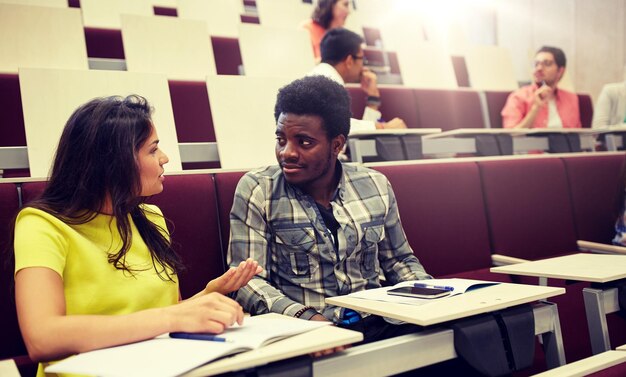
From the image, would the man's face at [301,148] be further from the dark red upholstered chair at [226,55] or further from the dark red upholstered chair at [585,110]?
the dark red upholstered chair at [585,110]

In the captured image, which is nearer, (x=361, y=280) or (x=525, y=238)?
(x=361, y=280)

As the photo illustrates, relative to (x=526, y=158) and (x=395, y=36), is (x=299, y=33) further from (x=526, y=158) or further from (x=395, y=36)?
(x=526, y=158)

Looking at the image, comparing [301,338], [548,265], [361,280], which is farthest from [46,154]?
[548,265]

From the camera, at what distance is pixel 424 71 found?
7.17ft

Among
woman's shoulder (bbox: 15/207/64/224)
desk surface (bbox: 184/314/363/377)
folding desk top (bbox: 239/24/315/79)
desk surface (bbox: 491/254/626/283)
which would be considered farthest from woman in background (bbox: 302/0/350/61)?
desk surface (bbox: 184/314/363/377)

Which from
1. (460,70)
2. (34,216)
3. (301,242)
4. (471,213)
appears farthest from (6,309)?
(460,70)

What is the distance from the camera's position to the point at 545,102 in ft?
6.61

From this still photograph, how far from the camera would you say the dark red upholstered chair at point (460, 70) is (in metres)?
2.53

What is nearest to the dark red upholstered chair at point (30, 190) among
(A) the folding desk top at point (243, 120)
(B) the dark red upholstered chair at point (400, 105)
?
(A) the folding desk top at point (243, 120)

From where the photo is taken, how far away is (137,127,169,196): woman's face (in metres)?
0.69

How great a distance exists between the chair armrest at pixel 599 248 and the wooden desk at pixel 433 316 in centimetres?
64

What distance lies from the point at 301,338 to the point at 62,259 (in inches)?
10.4

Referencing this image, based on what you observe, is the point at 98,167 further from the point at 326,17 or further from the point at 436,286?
the point at 326,17

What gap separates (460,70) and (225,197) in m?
1.83
